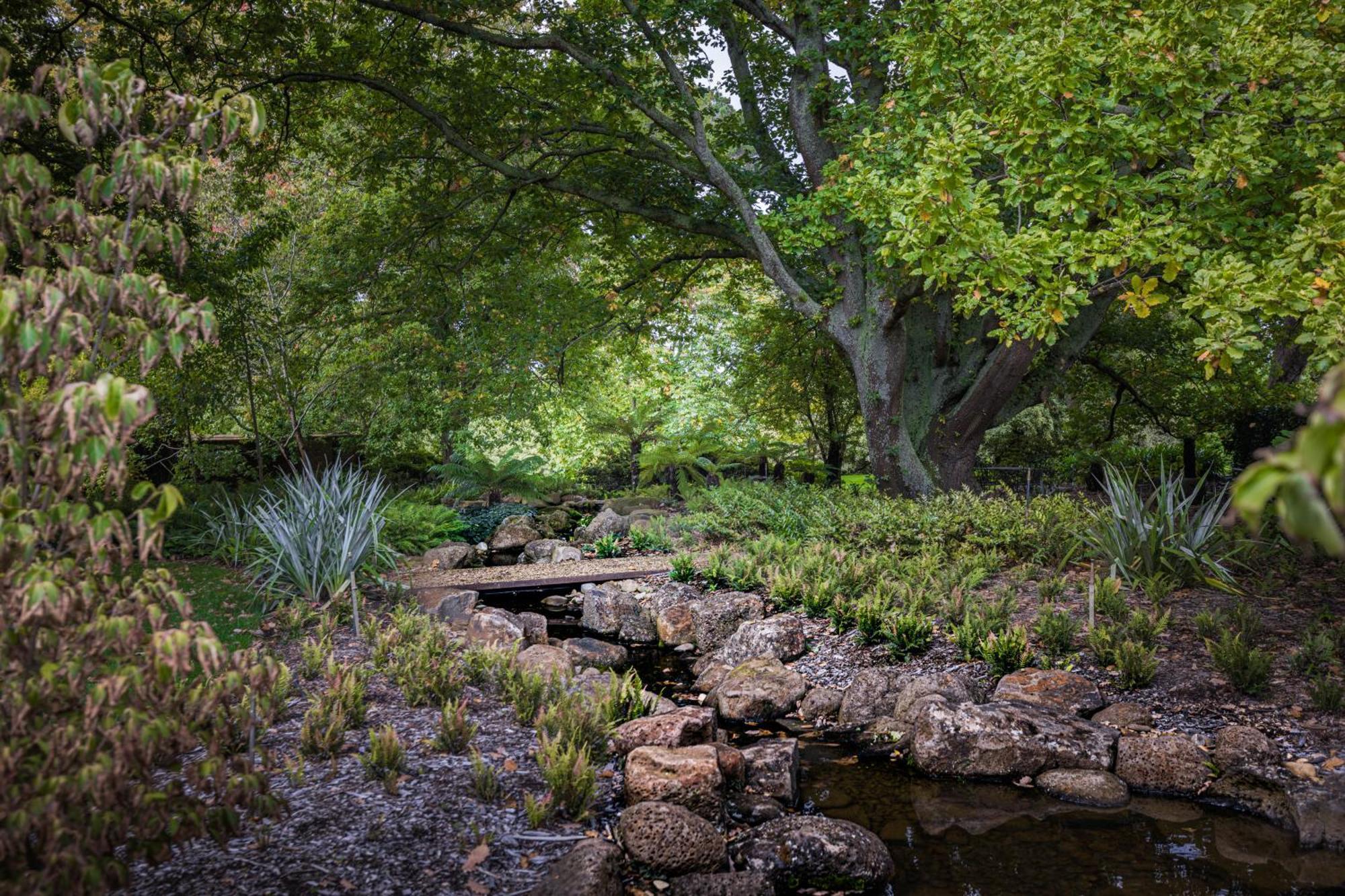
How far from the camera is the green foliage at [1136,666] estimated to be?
5305 millimetres

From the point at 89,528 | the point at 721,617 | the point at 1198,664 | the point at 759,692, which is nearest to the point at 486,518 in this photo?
the point at 721,617

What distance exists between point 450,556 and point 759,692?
231 inches

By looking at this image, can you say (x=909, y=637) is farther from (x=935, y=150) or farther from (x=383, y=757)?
(x=383, y=757)

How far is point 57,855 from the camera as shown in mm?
1887

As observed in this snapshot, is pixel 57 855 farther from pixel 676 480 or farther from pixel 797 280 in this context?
pixel 676 480

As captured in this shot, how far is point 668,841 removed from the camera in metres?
3.54

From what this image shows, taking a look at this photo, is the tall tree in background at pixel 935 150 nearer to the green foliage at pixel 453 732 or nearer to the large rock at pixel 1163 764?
the large rock at pixel 1163 764

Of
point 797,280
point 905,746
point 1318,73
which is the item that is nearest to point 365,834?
point 905,746

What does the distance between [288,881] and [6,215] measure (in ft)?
7.45

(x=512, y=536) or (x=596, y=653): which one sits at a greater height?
(x=512, y=536)

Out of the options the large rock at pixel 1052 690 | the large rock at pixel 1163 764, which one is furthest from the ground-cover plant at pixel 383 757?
the large rock at pixel 1163 764

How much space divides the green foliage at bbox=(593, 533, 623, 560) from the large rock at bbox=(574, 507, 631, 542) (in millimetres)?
673

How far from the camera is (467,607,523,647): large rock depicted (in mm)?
Answer: 6625

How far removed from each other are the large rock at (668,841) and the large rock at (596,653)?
3135 mm
